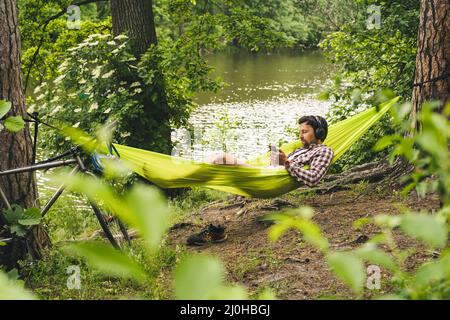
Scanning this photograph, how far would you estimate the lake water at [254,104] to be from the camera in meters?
8.17

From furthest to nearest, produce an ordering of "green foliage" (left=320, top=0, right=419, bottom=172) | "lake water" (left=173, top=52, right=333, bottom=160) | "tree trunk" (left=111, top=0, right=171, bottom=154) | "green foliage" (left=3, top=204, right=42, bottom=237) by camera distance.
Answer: "lake water" (left=173, top=52, right=333, bottom=160), "tree trunk" (left=111, top=0, right=171, bottom=154), "green foliage" (left=320, top=0, right=419, bottom=172), "green foliage" (left=3, top=204, right=42, bottom=237)

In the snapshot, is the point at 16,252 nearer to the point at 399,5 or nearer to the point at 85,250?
the point at 85,250

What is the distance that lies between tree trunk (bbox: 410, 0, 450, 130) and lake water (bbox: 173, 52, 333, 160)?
2.20 meters

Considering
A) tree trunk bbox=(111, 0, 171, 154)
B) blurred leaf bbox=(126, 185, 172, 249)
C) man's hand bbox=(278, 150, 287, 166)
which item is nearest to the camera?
blurred leaf bbox=(126, 185, 172, 249)

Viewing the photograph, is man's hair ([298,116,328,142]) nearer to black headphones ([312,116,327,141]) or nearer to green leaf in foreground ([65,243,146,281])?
black headphones ([312,116,327,141])

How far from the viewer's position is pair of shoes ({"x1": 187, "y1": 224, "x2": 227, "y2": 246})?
11.6ft

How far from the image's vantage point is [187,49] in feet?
20.0

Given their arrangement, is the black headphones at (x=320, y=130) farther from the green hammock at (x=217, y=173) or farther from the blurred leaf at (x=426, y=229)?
the blurred leaf at (x=426, y=229)

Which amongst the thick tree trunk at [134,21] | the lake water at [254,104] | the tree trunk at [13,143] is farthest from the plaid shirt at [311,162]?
the thick tree trunk at [134,21]

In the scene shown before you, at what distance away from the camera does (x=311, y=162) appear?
369cm

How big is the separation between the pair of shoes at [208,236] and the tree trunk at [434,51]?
1354 mm

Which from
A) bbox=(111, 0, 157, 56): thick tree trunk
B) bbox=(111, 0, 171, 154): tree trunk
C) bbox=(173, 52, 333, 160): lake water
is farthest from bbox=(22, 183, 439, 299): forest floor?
bbox=(111, 0, 157, 56): thick tree trunk

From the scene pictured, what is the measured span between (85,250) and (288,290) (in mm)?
2242

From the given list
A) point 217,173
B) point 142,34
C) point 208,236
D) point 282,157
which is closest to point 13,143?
→ point 217,173
